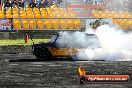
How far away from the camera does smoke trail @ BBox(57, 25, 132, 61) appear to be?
24.9 m

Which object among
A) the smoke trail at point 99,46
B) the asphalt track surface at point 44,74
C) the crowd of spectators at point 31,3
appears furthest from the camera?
the crowd of spectators at point 31,3

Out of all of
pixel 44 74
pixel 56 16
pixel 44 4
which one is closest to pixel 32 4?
pixel 44 4

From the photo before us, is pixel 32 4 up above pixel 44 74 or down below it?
below

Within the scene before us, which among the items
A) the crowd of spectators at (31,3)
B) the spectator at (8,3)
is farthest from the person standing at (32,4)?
the spectator at (8,3)

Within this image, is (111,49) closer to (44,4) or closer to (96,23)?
(96,23)

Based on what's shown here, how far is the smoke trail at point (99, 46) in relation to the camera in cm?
2486

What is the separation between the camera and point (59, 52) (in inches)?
966

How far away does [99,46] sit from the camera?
25.3m

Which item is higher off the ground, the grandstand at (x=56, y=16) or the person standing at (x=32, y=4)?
the person standing at (x=32, y=4)

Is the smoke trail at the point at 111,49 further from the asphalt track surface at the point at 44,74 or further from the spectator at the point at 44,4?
the spectator at the point at 44,4

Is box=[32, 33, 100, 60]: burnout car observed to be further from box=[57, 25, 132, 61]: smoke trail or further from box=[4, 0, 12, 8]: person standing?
box=[4, 0, 12, 8]: person standing

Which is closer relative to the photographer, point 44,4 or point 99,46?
point 99,46

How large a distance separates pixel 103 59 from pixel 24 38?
12.5 meters

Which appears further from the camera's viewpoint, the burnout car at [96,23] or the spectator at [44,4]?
the spectator at [44,4]
